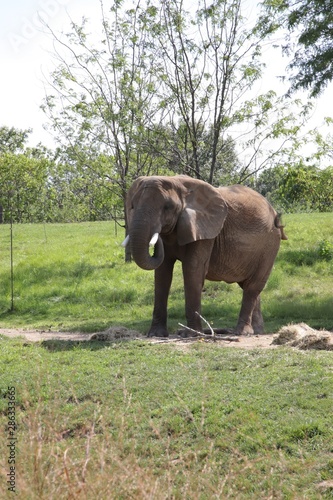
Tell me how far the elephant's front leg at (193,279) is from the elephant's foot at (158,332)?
1.31ft

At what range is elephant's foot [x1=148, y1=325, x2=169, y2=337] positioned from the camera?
1322 cm

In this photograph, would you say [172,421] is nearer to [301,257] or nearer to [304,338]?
[304,338]

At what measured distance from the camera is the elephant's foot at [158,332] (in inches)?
520

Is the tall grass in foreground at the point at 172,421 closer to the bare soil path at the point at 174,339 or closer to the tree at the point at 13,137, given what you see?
the bare soil path at the point at 174,339

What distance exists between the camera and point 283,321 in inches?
642

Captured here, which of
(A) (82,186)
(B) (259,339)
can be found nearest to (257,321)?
(B) (259,339)

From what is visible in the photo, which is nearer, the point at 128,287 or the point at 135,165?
the point at 128,287

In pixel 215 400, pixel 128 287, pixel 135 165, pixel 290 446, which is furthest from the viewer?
pixel 135 165

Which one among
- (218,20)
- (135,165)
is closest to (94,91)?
(135,165)

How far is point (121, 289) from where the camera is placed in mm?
19547

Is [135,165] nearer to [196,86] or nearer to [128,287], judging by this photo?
[196,86]

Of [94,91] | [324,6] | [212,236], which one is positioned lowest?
[212,236]

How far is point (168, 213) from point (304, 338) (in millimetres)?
3071

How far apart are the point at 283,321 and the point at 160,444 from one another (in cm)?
924
